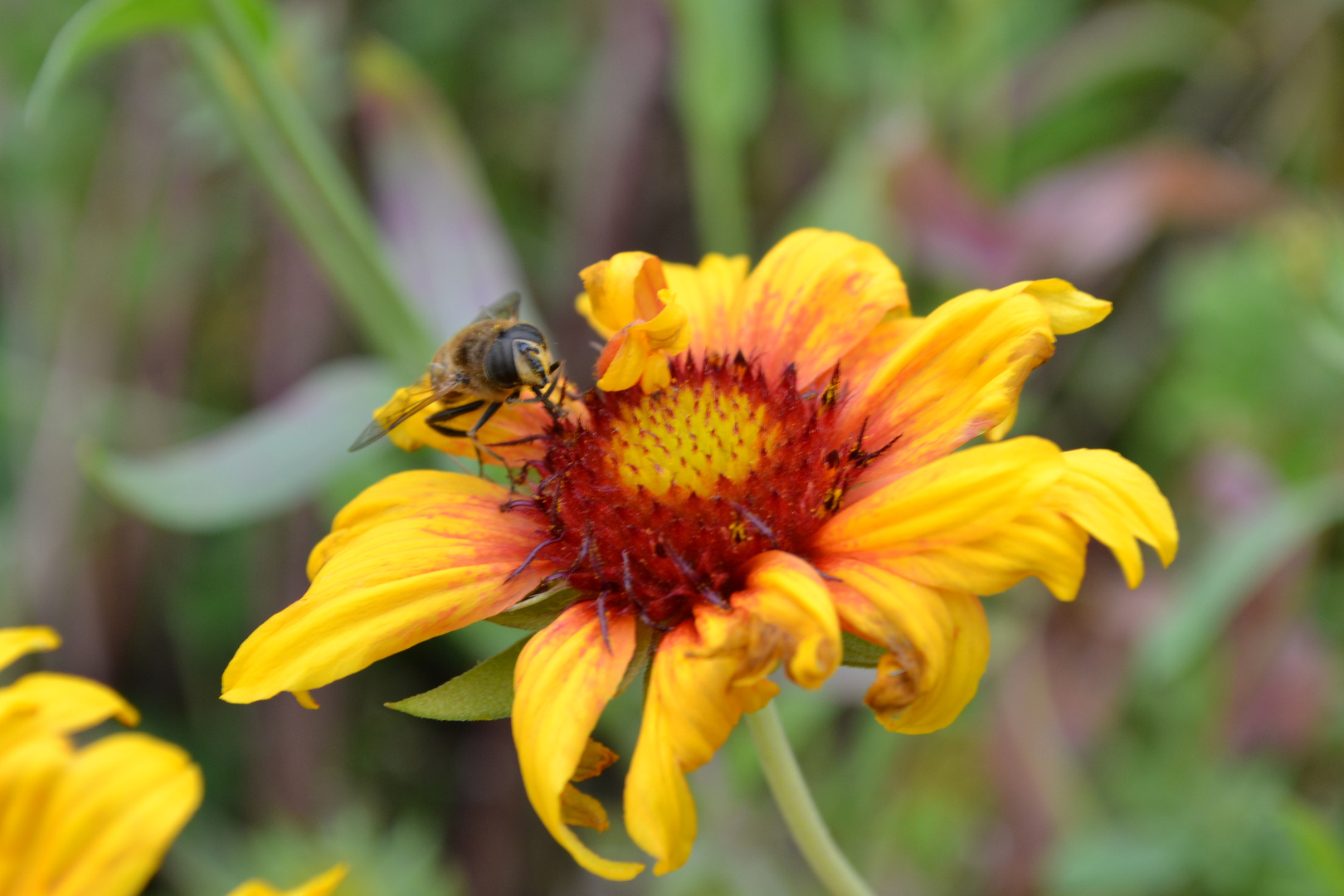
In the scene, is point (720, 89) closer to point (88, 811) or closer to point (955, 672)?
point (955, 672)

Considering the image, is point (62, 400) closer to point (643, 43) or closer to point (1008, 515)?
point (643, 43)

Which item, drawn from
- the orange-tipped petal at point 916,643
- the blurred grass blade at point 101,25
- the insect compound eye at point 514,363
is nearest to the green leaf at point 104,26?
the blurred grass blade at point 101,25

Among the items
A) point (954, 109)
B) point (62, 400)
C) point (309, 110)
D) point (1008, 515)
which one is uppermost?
point (309, 110)

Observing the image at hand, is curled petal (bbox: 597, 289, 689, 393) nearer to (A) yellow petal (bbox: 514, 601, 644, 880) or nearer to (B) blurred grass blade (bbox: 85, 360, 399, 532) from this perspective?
(A) yellow petal (bbox: 514, 601, 644, 880)

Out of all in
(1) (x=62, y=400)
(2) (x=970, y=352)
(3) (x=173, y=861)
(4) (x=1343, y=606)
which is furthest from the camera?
(1) (x=62, y=400)

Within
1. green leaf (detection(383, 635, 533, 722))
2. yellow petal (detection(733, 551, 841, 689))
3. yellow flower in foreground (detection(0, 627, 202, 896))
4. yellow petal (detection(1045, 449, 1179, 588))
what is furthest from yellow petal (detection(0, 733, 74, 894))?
yellow petal (detection(1045, 449, 1179, 588))

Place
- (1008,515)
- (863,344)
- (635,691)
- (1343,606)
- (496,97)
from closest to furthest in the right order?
(1008,515), (863,344), (635,691), (1343,606), (496,97)

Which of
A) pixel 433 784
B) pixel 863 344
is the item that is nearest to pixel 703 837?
pixel 433 784
